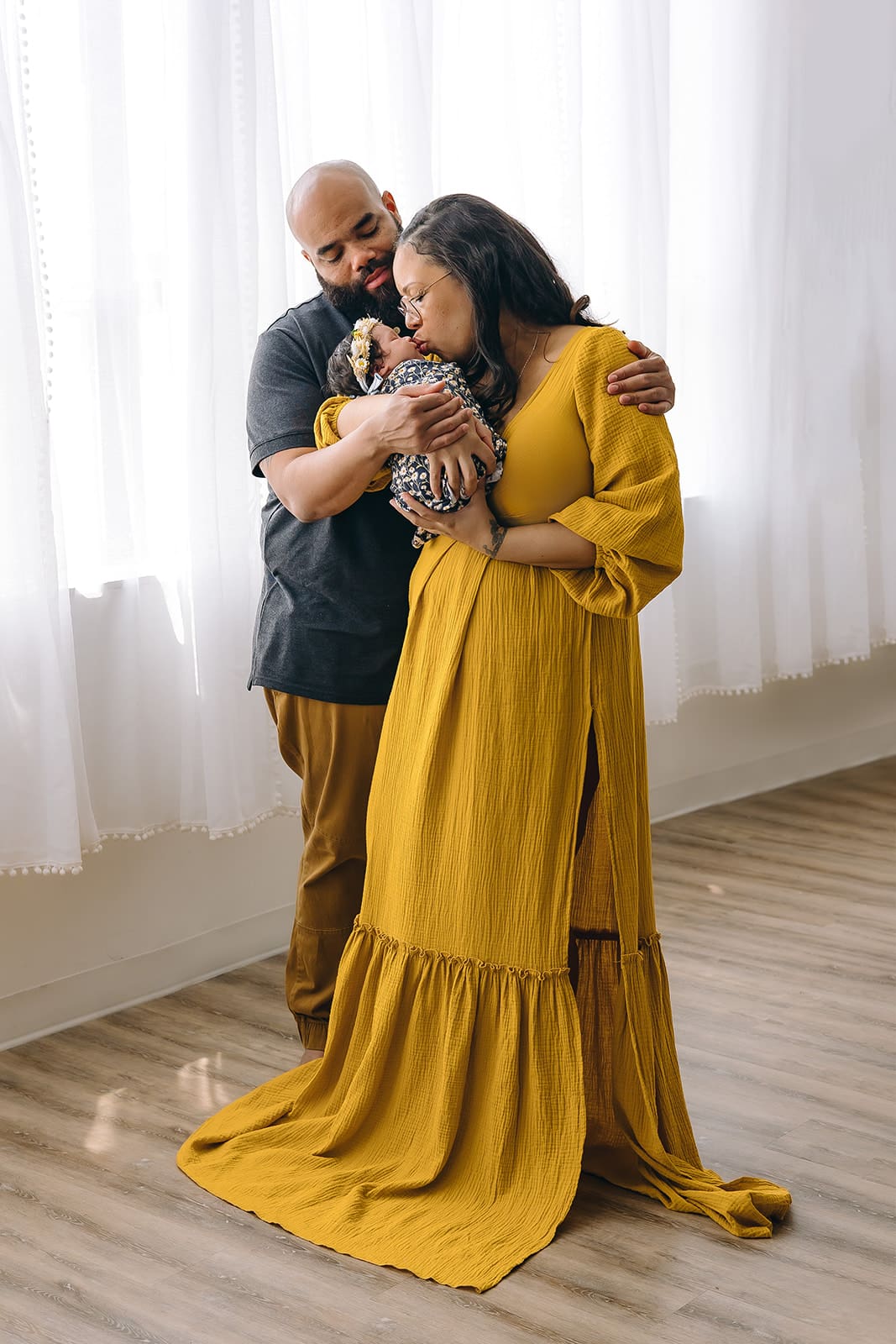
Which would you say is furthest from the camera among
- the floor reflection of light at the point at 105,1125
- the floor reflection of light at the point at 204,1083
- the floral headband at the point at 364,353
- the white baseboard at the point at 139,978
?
the white baseboard at the point at 139,978

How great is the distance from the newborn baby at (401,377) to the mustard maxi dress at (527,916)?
0.26 ft

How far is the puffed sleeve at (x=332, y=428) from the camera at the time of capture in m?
2.16

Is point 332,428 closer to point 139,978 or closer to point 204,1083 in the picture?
point 204,1083

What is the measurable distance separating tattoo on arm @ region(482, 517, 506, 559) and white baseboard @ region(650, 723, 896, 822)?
2.19 metres

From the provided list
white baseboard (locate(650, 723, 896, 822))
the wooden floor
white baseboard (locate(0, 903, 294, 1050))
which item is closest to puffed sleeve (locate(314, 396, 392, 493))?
the wooden floor

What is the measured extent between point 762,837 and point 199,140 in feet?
7.52

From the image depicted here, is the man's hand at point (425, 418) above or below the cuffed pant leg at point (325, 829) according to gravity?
above

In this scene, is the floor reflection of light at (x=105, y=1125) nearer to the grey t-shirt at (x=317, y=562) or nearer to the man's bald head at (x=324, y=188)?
the grey t-shirt at (x=317, y=562)

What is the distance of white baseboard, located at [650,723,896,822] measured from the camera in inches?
165

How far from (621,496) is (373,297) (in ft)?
1.86

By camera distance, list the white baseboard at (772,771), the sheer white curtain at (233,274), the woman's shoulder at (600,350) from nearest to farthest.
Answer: the woman's shoulder at (600,350) < the sheer white curtain at (233,274) < the white baseboard at (772,771)

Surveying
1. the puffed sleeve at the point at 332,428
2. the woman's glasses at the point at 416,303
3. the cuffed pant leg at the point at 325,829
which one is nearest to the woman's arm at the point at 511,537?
the puffed sleeve at the point at 332,428

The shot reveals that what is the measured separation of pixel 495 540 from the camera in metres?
2.02

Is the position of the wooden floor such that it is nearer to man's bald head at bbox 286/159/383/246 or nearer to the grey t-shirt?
the grey t-shirt
